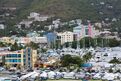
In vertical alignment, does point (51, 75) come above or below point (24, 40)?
above

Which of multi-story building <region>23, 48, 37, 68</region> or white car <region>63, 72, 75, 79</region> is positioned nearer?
white car <region>63, 72, 75, 79</region>

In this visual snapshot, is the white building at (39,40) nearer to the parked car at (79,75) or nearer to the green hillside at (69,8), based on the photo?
the green hillside at (69,8)

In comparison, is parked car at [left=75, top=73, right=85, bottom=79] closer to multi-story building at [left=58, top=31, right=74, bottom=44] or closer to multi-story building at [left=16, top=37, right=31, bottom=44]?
multi-story building at [left=16, top=37, right=31, bottom=44]

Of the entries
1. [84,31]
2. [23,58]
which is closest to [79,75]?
[23,58]

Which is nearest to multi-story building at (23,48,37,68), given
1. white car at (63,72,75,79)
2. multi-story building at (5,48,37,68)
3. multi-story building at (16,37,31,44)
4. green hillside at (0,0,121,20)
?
multi-story building at (5,48,37,68)

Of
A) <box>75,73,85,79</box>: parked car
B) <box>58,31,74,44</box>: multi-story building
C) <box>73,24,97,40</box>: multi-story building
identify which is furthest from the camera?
<box>73,24,97,40</box>: multi-story building

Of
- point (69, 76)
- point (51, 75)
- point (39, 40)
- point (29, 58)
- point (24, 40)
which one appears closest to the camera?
point (69, 76)

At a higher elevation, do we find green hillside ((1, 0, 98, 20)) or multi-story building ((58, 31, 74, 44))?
green hillside ((1, 0, 98, 20))

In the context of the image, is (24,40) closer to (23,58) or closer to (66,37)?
(66,37)

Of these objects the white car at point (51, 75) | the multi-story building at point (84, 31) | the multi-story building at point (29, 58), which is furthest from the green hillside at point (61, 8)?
the white car at point (51, 75)

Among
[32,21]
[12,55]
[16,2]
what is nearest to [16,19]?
[32,21]

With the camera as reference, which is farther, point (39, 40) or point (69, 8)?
point (69, 8)
